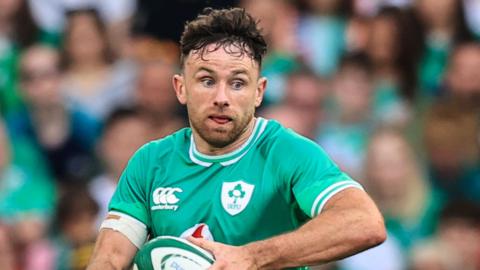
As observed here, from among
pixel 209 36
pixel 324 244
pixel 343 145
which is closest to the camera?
pixel 324 244

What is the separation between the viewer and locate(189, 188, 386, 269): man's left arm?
188 inches

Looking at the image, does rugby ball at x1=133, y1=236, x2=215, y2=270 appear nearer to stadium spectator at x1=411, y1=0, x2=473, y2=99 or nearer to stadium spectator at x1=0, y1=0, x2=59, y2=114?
stadium spectator at x1=411, y1=0, x2=473, y2=99

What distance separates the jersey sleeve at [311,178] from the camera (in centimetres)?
493

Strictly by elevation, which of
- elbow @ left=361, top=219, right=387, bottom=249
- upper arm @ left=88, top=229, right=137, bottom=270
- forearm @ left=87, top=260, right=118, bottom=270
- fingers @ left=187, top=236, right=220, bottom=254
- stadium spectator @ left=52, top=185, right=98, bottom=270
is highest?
elbow @ left=361, top=219, right=387, bottom=249

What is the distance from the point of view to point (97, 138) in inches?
397

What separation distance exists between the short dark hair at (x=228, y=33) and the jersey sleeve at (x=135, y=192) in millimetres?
585

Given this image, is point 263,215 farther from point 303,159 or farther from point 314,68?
point 314,68

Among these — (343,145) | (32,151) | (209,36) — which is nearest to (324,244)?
(209,36)

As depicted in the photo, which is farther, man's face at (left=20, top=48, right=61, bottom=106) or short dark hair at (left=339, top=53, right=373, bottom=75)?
man's face at (left=20, top=48, right=61, bottom=106)

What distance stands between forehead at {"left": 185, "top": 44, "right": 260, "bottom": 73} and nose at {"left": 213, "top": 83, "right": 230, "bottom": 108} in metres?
0.07

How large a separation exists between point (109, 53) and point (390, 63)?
2370mm

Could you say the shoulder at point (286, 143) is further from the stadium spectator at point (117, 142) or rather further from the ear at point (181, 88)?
the stadium spectator at point (117, 142)

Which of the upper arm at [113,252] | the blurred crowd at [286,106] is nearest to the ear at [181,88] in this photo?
the upper arm at [113,252]

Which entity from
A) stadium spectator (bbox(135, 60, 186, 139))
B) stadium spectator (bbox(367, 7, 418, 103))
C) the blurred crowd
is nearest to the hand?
the blurred crowd
